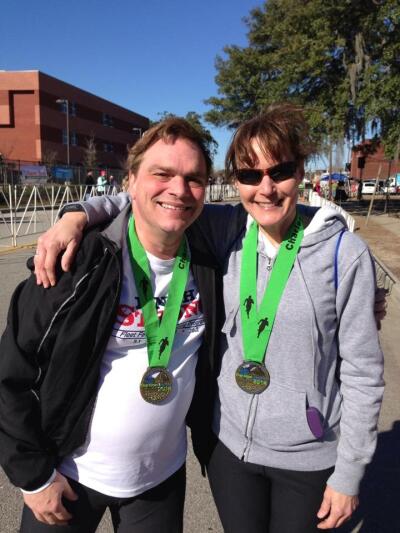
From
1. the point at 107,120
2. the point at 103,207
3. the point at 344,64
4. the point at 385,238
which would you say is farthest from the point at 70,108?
the point at 103,207

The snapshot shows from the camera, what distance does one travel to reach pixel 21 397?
1531mm

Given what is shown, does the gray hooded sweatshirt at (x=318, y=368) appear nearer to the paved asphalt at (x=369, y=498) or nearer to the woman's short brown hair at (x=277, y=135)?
the woman's short brown hair at (x=277, y=135)

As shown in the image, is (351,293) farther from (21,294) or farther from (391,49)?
(391,49)

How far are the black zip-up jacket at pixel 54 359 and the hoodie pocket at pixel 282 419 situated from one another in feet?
2.08

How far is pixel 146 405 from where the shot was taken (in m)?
1.65

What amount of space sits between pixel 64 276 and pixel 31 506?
0.83 metres

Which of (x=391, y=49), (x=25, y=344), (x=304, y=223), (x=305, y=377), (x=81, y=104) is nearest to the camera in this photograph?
(x=25, y=344)

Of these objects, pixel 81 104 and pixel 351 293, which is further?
pixel 81 104

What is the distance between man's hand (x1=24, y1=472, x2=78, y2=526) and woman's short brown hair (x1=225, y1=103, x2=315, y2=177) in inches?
54.3

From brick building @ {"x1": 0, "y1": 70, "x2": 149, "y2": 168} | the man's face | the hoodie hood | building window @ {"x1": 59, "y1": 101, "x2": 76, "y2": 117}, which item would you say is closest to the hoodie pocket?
the hoodie hood

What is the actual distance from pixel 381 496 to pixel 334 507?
63.7 inches

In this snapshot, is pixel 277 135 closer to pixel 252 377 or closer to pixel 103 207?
pixel 103 207

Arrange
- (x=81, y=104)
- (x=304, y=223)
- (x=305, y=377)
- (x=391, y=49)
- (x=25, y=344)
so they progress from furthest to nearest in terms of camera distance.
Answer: (x=81, y=104) → (x=391, y=49) → (x=304, y=223) → (x=305, y=377) → (x=25, y=344)

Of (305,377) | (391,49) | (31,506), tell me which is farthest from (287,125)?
(391,49)
